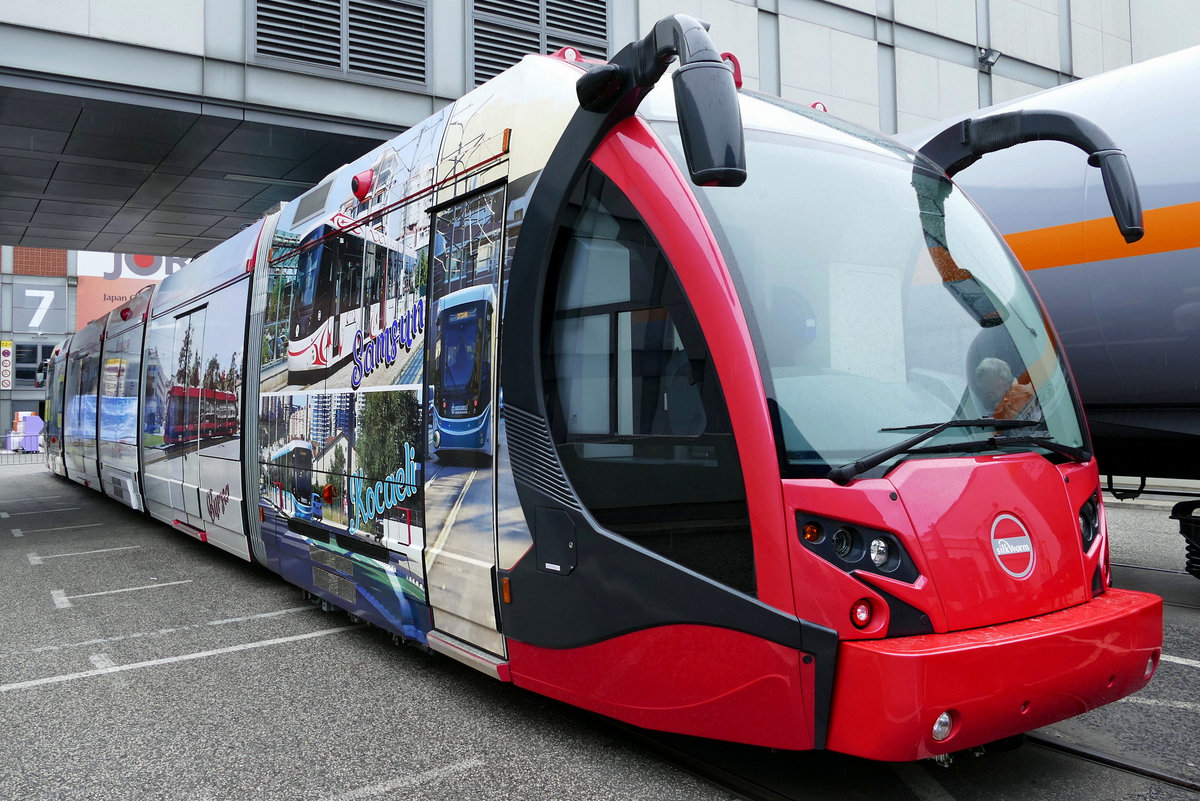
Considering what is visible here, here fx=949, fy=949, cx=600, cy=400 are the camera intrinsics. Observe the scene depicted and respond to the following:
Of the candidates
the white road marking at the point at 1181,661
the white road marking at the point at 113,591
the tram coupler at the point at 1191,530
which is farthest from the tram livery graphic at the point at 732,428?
the white road marking at the point at 113,591

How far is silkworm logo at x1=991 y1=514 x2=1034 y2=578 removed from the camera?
3.18 meters

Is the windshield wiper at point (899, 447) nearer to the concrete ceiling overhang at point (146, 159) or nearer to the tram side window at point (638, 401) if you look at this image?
the tram side window at point (638, 401)

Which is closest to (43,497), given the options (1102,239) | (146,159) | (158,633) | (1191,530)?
(146,159)

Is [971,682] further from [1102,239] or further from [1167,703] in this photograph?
[1102,239]

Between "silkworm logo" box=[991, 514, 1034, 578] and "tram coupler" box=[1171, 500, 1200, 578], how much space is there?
382 centimetres

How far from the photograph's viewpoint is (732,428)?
10.6 ft

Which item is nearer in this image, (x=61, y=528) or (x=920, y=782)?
(x=920, y=782)

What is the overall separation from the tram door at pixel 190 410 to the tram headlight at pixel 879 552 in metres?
7.21

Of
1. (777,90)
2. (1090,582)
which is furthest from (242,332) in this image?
(777,90)

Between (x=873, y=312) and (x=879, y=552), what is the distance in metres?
0.90

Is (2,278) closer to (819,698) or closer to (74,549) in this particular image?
(74,549)

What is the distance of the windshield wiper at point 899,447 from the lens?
3.09m

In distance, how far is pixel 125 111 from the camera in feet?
34.2

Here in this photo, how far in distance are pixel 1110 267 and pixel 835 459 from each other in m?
3.72
